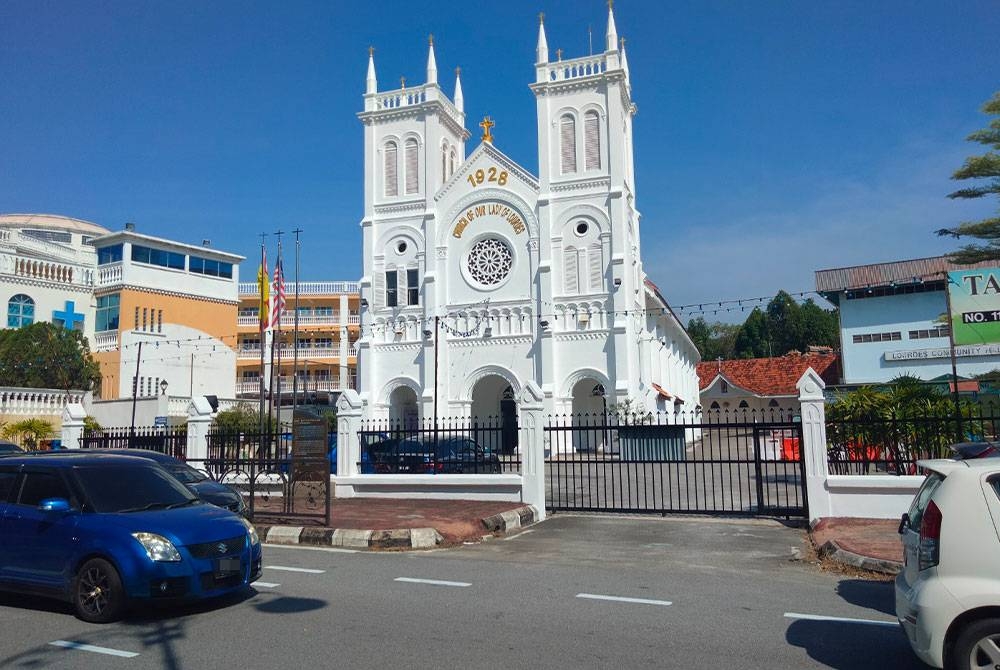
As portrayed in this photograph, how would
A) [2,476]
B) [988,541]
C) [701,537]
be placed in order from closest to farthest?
[988,541] < [2,476] < [701,537]

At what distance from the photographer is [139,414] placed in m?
41.0

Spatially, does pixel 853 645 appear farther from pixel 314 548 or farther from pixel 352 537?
pixel 314 548

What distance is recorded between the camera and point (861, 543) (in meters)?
10.2

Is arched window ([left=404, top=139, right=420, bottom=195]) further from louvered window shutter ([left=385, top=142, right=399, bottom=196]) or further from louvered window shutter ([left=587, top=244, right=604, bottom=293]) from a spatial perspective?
louvered window shutter ([left=587, top=244, right=604, bottom=293])

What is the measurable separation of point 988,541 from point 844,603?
322 centimetres

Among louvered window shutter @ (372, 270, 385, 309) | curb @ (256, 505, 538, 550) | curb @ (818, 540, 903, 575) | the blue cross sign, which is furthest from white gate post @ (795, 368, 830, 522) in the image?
the blue cross sign

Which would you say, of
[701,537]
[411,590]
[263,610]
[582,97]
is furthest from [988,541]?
[582,97]

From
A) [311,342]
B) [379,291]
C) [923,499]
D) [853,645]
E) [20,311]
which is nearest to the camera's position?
[923,499]

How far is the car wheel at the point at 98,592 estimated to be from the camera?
688cm

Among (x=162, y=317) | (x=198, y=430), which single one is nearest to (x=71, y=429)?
(x=198, y=430)

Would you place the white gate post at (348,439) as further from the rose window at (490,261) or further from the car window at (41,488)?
the rose window at (490,261)

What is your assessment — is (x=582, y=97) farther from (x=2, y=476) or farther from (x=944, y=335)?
(x=2, y=476)

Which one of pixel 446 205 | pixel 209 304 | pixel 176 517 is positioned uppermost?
pixel 446 205

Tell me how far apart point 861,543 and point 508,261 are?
102 feet
